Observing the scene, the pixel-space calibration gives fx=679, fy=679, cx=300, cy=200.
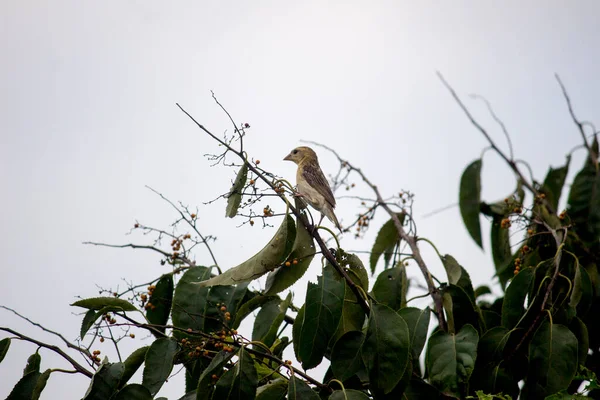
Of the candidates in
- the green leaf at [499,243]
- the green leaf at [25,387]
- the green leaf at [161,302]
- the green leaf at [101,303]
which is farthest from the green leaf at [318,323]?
the green leaf at [499,243]

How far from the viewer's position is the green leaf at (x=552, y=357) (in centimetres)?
392

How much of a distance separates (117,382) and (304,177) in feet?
A: 10.7

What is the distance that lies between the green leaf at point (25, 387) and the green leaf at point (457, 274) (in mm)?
2715

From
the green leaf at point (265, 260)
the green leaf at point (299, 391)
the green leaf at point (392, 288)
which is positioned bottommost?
the green leaf at point (299, 391)

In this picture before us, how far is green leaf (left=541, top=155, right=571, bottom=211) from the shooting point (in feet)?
19.4

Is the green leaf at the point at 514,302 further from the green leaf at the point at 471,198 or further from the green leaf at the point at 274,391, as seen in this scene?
the green leaf at the point at 274,391

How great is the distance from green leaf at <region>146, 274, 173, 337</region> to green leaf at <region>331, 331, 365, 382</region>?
56.8 inches

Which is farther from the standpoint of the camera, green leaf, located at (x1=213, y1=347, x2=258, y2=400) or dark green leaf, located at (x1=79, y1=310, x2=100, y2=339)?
dark green leaf, located at (x1=79, y1=310, x2=100, y2=339)

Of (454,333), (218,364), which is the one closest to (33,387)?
(218,364)

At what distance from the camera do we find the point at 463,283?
4785mm

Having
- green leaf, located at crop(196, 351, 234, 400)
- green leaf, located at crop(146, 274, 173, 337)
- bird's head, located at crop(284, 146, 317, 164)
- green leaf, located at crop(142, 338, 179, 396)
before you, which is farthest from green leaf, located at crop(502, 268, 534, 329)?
bird's head, located at crop(284, 146, 317, 164)

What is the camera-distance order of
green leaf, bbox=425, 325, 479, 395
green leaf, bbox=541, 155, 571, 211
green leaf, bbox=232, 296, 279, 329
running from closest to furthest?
green leaf, bbox=425, 325, 479, 395
green leaf, bbox=232, 296, 279, 329
green leaf, bbox=541, 155, 571, 211

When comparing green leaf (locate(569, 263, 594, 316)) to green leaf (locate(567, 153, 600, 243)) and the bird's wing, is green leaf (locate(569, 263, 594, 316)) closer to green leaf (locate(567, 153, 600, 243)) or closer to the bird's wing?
green leaf (locate(567, 153, 600, 243))

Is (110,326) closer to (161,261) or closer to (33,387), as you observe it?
(33,387)
